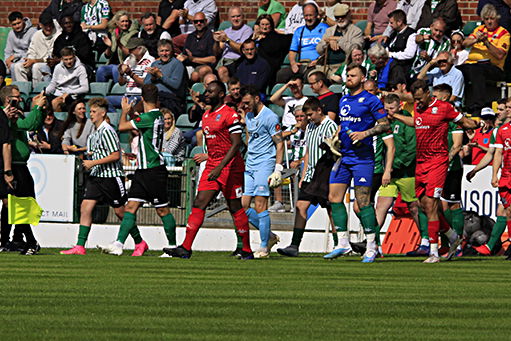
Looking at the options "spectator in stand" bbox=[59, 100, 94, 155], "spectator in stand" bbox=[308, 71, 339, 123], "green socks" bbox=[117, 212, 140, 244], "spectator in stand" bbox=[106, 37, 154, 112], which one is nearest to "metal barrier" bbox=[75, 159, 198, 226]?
"spectator in stand" bbox=[59, 100, 94, 155]

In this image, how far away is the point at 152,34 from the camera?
23359 mm

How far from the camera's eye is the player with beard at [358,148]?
13828mm

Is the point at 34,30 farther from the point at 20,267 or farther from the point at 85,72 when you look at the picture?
the point at 20,267

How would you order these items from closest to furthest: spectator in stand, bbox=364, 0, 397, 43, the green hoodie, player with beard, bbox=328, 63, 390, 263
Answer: player with beard, bbox=328, 63, 390, 263
the green hoodie
spectator in stand, bbox=364, 0, 397, 43

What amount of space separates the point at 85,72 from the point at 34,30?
134 inches

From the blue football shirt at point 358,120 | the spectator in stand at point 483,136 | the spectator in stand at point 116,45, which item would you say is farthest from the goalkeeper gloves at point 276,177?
the spectator in stand at point 116,45

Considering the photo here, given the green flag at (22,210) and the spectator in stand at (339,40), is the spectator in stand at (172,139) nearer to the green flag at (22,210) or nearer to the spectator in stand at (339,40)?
the spectator in stand at (339,40)

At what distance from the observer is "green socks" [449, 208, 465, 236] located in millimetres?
15820

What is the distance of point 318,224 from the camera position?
18.5 meters

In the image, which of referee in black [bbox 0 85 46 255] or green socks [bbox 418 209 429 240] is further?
green socks [bbox 418 209 429 240]

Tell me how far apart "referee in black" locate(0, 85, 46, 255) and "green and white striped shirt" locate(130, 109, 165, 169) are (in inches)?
50.2

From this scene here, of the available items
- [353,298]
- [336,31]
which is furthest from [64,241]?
[353,298]

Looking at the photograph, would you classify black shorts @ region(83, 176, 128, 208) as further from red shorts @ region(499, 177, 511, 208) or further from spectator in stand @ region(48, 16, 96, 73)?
spectator in stand @ region(48, 16, 96, 73)

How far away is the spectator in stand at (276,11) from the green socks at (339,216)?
9.63m
